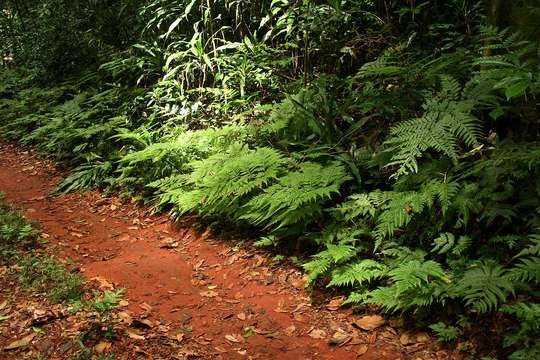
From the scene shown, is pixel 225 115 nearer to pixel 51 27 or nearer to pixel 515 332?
pixel 515 332

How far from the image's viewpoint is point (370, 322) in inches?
137

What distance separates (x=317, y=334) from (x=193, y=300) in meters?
1.20

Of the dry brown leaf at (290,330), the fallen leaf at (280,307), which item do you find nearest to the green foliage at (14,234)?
the fallen leaf at (280,307)

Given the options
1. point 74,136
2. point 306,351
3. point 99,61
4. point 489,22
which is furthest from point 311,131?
point 99,61

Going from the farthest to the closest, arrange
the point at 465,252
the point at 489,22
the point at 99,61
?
the point at 99,61
the point at 489,22
the point at 465,252

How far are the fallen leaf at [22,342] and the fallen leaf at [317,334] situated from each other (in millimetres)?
2016

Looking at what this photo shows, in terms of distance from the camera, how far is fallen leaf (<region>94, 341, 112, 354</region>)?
3168 mm

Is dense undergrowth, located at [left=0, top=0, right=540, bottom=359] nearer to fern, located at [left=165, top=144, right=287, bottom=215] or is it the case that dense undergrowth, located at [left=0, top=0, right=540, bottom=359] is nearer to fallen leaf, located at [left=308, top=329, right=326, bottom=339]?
fern, located at [left=165, top=144, right=287, bottom=215]

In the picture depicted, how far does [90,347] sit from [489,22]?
434 cm

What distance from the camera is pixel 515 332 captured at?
2.86 metres

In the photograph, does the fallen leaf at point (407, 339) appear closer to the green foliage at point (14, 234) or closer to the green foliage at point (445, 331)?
the green foliage at point (445, 331)

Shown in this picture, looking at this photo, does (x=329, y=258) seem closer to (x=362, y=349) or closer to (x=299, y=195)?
(x=299, y=195)

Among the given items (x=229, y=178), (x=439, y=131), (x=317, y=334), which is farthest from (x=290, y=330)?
(x=439, y=131)

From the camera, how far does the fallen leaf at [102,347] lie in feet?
10.4
